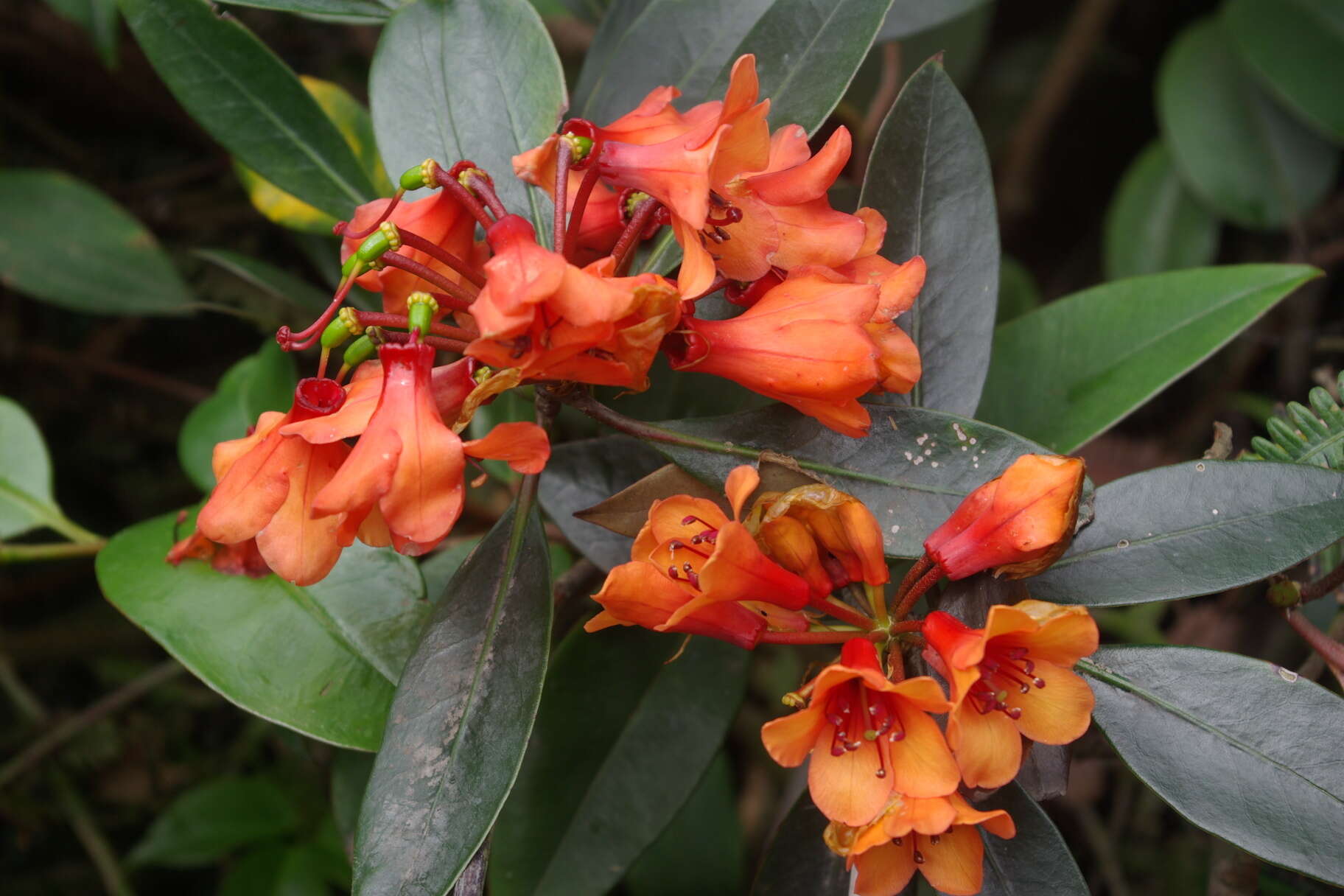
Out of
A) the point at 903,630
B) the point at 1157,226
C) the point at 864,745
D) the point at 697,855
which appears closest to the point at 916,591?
the point at 903,630

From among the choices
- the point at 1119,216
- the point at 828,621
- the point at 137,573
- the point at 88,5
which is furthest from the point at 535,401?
the point at 1119,216

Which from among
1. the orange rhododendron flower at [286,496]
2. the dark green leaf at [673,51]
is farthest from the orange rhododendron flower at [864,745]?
the dark green leaf at [673,51]

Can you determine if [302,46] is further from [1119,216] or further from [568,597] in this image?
[1119,216]

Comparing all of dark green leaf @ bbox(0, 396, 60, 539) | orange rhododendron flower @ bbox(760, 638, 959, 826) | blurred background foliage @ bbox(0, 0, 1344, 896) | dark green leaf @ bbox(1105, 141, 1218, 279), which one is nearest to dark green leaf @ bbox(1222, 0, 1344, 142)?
blurred background foliage @ bbox(0, 0, 1344, 896)

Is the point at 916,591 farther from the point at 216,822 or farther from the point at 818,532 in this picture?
the point at 216,822

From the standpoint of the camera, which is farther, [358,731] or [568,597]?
[568,597]

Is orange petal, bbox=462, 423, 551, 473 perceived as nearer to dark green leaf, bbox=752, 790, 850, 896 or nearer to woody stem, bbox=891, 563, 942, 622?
woody stem, bbox=891, 563, 942, 622
